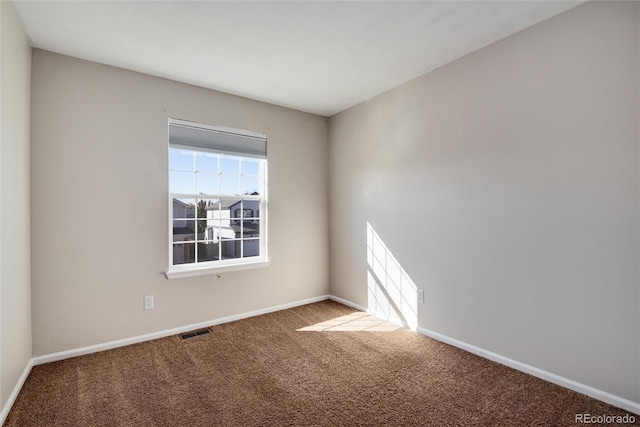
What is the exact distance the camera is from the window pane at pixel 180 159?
121 inches

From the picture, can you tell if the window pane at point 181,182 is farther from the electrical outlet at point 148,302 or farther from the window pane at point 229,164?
the electrical outlet at point 148,302

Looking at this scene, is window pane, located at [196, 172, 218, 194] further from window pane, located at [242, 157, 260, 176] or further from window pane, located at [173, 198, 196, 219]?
window pane, located at [242, 157, 260, 176]

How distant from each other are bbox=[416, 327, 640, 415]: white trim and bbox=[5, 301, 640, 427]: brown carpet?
5cm

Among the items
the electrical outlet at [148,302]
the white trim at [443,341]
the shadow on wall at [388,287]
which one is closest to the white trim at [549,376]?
the white trim at [443,341]

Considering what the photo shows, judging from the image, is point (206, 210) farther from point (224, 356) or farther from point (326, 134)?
point (326, 134)

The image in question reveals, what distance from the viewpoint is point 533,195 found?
2219mm

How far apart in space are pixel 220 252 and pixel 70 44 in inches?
83.8

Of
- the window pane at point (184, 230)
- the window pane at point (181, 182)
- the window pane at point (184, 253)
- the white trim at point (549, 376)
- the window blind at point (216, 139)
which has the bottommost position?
the white trim at point (549, 376)

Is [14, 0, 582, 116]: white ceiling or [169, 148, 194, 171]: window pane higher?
[14, 0, 582, 116]: white ceiling

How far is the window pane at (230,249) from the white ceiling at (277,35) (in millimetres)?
1645

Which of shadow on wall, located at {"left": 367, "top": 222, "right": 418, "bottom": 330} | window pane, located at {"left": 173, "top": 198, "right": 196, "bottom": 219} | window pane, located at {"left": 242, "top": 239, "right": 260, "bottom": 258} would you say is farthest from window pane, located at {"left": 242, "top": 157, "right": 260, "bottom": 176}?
shadow on wall, located at {"left": 367, "top": 222, "right": 418, "bottom": 330}

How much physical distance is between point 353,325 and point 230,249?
154 centimetres

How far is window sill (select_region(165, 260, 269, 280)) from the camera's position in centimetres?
300

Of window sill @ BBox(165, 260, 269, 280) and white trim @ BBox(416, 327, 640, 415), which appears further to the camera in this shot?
window sill @ BBox(165, 260, 269, 280)
